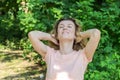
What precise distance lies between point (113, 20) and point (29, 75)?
3452 mm

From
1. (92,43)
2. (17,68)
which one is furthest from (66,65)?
(17,68)

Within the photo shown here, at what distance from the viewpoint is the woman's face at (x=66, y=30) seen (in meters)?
2.96

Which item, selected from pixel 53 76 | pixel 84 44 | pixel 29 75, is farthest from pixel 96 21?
pixel 29 75

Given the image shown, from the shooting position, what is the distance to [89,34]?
3.02 meters

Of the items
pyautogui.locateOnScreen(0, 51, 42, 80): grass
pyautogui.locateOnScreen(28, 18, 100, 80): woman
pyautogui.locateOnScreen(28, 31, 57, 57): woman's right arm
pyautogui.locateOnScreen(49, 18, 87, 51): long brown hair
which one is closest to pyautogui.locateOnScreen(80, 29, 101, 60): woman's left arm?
pyautogui.locateOnScreen(28, 18, 100, 80): woman

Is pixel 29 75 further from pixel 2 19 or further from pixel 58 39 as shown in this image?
pixel 2 19

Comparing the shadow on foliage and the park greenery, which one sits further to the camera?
the shadow on foliage

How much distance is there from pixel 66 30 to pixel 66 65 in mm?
274

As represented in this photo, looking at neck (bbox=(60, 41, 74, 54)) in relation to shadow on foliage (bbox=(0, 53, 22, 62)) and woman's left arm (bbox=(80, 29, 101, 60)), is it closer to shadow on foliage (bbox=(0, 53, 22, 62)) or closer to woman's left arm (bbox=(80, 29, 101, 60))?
woman's left arm (bbox=(80, 29, 101, 60))

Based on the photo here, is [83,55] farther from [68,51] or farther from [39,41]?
[39,41]

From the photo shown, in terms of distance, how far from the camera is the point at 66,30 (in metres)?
2.97

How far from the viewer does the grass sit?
8398 millimetres

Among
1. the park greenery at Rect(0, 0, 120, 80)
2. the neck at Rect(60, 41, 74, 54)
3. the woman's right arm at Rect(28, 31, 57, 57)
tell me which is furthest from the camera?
the park greenery at Rect(0, 0, 120, 80)

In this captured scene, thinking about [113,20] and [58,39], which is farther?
[113,20]
